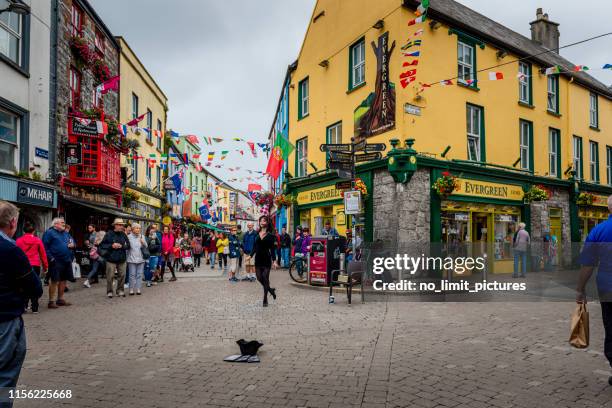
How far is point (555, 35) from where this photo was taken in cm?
2403

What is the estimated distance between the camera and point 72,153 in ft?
51.9

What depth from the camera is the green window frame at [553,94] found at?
19906 millimetres

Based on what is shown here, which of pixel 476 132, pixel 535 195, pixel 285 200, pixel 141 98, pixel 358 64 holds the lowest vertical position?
pixel 535 195

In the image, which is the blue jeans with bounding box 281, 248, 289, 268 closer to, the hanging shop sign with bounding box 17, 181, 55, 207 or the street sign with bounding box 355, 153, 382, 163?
the street sign with bounding box 355, 153, 382, 163

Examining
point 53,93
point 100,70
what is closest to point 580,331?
point 53,93

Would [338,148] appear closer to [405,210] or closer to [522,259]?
[405,210]

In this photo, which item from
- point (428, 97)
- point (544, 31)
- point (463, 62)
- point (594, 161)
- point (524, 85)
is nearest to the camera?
point (428, 97)

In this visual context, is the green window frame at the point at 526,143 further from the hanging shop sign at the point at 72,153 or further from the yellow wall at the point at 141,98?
the yellow wall at the point at 141,98

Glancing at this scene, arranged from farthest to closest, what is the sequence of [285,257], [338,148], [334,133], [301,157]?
[285,257], [301,157], [334,133], [338,148]

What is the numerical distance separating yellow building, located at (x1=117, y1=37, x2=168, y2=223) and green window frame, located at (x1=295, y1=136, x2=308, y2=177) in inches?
245

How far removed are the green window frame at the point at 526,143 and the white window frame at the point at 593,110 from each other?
5.87 metres

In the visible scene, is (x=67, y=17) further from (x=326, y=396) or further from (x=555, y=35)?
(x=555, y=35)

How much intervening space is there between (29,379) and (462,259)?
919cm

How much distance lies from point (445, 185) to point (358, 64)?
607 cm
